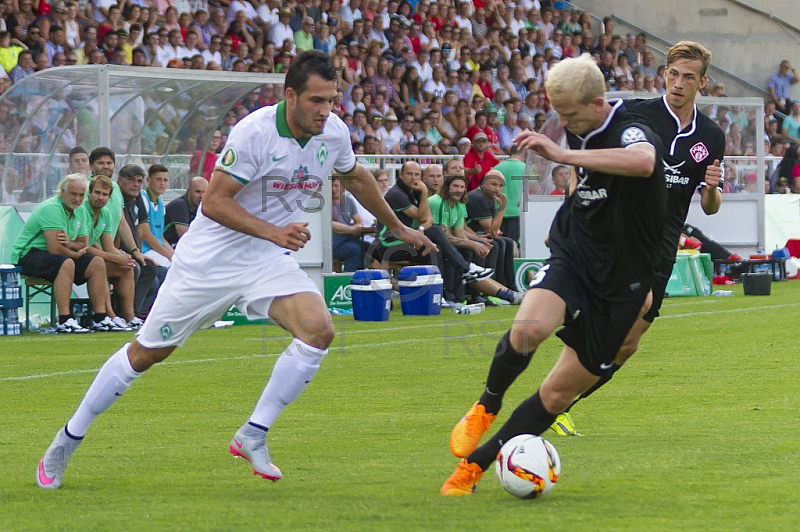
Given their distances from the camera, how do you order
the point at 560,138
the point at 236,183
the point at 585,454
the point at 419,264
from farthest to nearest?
the point at 560,138, the point at 419,264, the point at 585,454, the point at 236,183

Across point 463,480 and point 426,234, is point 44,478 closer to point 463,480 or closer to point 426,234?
point 463,480

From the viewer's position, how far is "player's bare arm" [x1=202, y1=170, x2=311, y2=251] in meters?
5.38

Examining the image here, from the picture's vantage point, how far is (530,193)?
18.9m

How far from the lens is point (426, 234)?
1572 cm

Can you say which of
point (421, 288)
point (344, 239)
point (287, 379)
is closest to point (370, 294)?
point (421, 288)

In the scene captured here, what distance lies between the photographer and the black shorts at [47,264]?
12.9 meters

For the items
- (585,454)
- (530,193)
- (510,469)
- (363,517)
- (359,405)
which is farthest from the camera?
(530,193)

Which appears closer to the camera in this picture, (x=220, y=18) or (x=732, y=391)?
(x=732, y=391)

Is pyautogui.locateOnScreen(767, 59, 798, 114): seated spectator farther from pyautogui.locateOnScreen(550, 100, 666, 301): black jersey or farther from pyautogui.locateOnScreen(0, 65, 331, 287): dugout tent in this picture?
pyautogui.locateOnScreen(550, 100, 666, 301): black jersey

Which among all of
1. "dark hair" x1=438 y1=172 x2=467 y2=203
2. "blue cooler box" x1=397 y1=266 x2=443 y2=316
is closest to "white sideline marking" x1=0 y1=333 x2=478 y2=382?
"blue cooler box" x1=397 y1=266 x2=443 y2=316

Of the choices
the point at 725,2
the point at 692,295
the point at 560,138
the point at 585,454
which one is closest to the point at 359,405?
the point at 585,454

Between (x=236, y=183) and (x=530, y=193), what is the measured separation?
13.7 m

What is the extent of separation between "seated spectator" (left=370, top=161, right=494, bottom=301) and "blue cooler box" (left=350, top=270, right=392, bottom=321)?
0.93 meters

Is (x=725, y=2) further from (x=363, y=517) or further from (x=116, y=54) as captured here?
(x=363, y=517)
